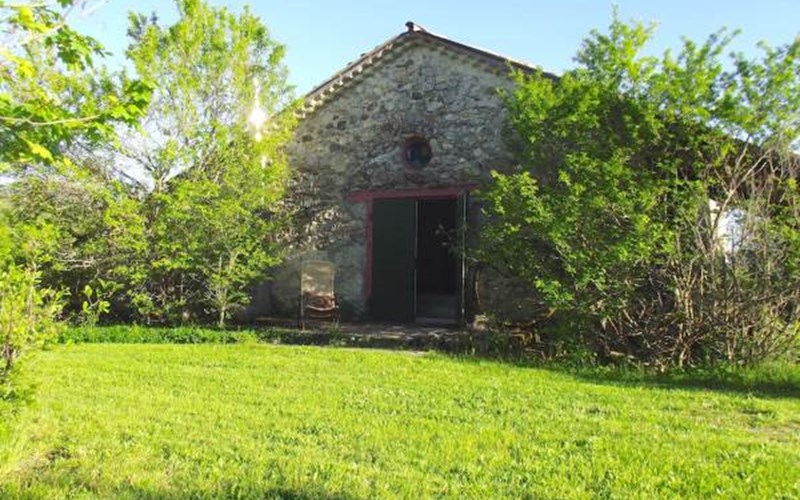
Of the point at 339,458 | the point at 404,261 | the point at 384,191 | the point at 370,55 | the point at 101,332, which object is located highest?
the point at 370,55

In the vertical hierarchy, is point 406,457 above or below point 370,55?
below

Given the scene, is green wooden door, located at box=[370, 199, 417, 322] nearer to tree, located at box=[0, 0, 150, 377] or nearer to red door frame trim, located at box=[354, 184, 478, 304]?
red door frame trim, located at box=[354, 184, 478, 304]

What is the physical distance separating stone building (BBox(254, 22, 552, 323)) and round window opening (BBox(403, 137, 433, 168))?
0.02 metres

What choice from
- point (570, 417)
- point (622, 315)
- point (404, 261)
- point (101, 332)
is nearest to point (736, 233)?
point (622, 315)

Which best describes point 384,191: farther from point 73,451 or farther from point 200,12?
point 73,451

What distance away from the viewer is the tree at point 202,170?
12.7 metres

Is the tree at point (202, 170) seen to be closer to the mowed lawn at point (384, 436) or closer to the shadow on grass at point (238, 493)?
the mowed lawn at point (384, 436)

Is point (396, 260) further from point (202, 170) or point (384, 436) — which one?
A: point (384, 436)

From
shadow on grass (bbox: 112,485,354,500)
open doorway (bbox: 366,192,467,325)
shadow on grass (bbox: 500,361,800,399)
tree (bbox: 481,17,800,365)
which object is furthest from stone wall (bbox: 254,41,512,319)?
shadow on grass (bbox: 112,485,354,500)

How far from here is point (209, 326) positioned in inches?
499

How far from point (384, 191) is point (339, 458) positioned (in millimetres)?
9244

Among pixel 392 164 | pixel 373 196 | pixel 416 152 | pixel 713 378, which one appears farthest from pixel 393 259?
pixel 713 378

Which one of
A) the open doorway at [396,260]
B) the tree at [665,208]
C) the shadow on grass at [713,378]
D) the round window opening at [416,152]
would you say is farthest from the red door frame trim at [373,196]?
the shadow on grass at [713,378]

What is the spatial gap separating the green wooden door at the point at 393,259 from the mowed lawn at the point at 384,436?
5043 millimetres
